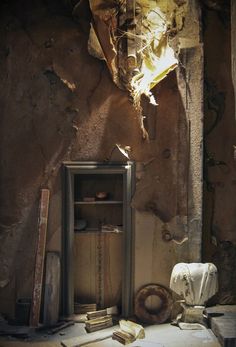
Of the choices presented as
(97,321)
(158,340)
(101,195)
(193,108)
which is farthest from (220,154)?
(97,321)

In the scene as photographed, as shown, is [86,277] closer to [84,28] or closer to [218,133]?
[218,133]

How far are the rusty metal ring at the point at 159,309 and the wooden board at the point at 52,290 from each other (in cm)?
105

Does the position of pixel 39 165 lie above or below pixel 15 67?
below

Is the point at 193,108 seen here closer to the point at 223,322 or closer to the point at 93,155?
the point at 93,155

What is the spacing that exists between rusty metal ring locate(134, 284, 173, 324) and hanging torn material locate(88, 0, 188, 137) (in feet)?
7.98

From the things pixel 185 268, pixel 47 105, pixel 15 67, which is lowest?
pixel 185 268

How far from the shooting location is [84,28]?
6195 mm

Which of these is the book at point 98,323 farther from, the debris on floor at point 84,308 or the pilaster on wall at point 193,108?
the pilaster on wall at point 193,108

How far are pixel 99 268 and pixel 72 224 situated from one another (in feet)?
2.44

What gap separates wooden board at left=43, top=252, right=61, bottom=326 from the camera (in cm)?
617

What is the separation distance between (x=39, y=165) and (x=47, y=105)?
796mm

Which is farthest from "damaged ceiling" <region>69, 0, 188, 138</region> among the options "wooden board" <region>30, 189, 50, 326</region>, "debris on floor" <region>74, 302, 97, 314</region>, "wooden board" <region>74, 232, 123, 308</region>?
"debris on floor" <region>74, 302, 97, 314</region>

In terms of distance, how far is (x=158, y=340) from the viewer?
572cm

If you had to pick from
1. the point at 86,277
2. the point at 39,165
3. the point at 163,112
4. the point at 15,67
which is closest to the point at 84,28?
the point at 15,67
